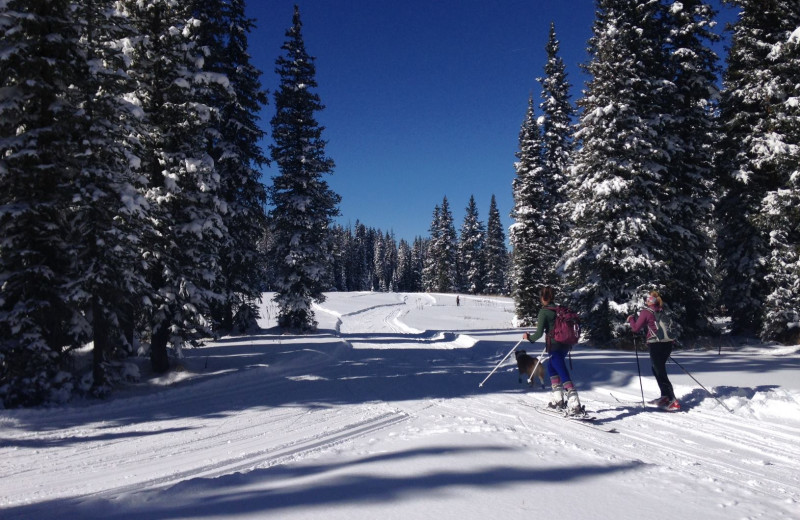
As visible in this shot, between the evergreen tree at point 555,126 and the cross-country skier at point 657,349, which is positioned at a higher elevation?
the evergreen tree at point 555,126

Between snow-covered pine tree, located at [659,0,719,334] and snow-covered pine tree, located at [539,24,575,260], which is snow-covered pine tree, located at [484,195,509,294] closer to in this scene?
snow-covered pine tree, located at [539,24,575,260]

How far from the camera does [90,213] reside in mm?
9734

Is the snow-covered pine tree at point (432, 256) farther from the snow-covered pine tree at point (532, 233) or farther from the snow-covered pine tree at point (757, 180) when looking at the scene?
the snow-covered pine tree at point (757, 180)

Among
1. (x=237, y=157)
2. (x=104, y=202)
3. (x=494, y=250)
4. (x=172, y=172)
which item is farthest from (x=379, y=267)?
(x=104, y=202)

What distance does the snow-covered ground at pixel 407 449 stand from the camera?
383 centimetres

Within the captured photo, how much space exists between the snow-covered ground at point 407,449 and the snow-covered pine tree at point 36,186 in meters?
1.37

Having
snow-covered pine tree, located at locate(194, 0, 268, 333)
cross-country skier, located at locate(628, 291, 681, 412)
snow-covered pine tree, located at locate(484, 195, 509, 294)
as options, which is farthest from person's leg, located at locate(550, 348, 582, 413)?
snow-covered pine tree, located at locate(484, 195, 509, 294)

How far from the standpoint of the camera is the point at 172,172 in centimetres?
1226

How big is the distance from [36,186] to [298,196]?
14.8 meters

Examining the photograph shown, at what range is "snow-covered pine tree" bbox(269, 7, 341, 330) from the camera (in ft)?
77.2

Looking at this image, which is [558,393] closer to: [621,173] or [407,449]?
[407,449]

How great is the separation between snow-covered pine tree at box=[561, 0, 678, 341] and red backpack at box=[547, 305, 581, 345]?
11.1 meters

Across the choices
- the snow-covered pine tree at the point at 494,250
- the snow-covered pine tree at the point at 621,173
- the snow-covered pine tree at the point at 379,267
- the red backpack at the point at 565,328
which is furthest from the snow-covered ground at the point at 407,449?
the snow-covered pine tree at the point at 379,267

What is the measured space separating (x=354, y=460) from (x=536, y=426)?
3.13m
